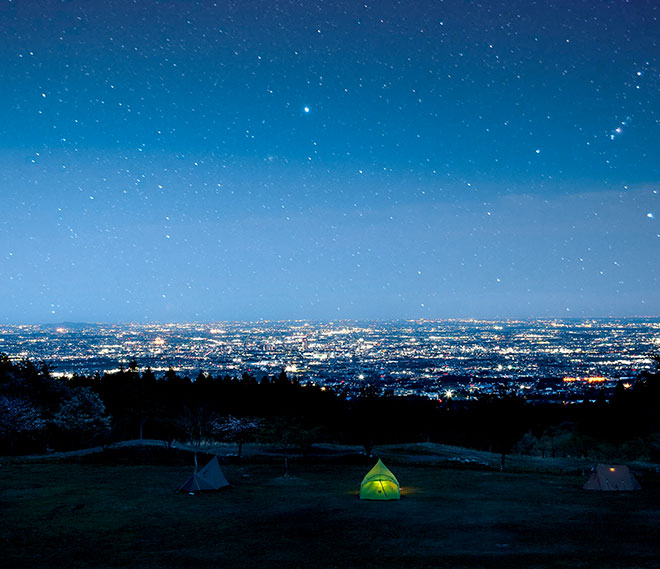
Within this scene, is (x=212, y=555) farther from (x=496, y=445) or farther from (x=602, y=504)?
(x=496, y=445)

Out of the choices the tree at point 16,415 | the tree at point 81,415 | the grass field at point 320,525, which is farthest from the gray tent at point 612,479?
the tree at point 81,415

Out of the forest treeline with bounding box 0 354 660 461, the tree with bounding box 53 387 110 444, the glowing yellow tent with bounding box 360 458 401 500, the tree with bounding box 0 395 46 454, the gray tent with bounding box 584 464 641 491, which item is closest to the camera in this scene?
the glowing yellow tent with bounding box 360 458 401 500

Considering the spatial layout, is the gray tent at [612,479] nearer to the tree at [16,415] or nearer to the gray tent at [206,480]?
the gray tent at [206,480]

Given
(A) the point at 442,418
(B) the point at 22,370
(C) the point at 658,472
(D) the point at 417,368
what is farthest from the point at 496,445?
(D) the point at 417,368

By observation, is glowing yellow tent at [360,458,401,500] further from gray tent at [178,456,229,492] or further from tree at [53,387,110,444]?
tree at [53,387,110,444]

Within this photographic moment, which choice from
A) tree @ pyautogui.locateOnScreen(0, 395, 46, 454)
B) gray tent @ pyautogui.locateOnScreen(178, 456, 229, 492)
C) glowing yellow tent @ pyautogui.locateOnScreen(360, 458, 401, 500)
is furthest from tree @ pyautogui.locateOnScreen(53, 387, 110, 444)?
glowing yellow tent @ pyautogui.locateOnScreen(360, 458, 401, 500)
